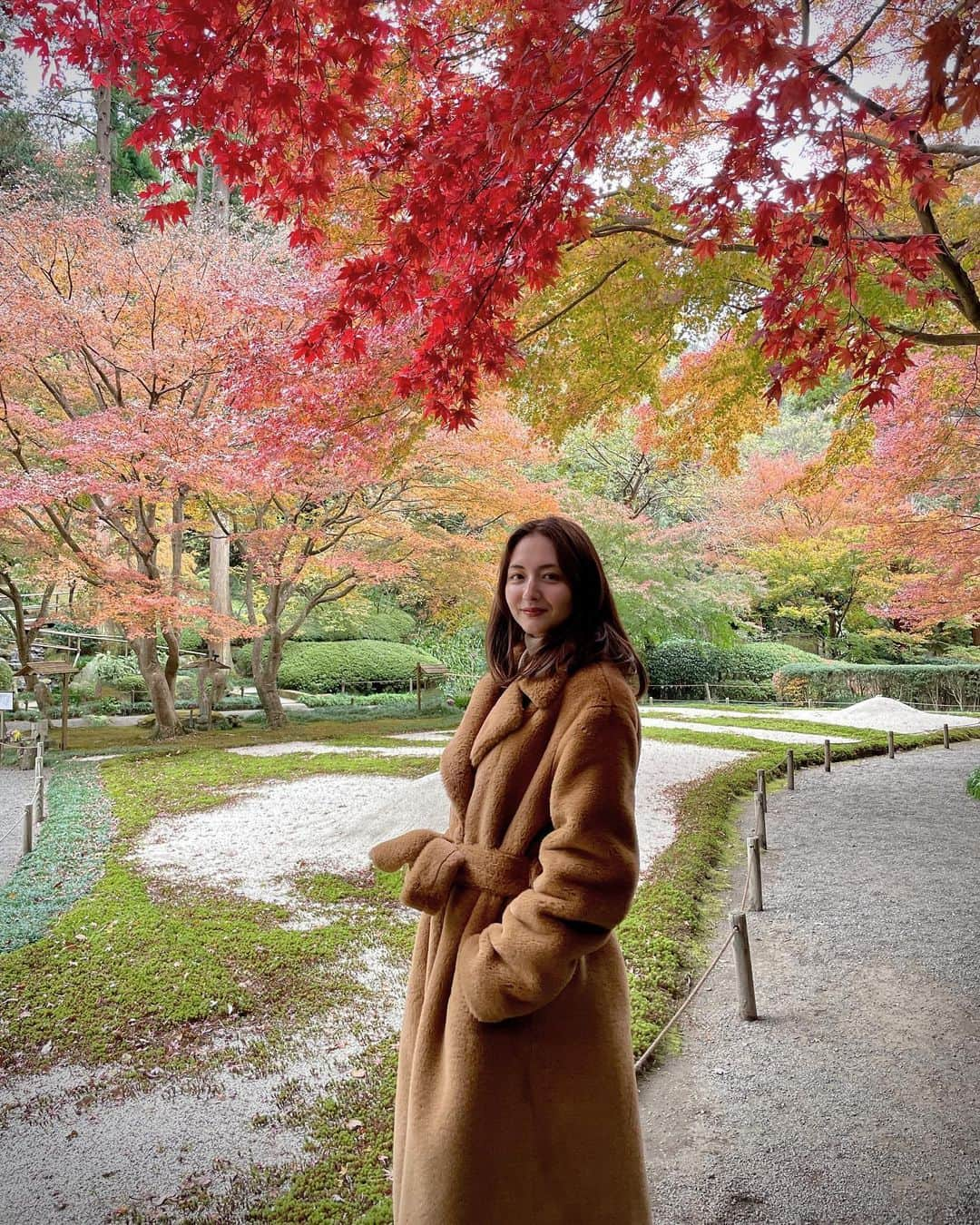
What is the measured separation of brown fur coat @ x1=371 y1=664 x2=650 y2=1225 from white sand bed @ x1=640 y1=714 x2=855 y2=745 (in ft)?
32.6

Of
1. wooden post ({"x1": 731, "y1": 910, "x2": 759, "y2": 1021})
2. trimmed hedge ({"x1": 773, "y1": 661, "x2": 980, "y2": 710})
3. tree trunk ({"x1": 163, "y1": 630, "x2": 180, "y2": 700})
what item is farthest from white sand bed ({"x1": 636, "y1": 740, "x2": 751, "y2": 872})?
trimmed hedge ({"x1": 773, "y1": 661, "x2": 980, "y2": 710})

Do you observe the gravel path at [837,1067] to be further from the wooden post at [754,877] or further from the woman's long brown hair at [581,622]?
the woman's long brown hair at [581,622]

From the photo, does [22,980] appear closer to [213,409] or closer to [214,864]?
[214,864]

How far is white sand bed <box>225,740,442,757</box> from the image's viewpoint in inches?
438

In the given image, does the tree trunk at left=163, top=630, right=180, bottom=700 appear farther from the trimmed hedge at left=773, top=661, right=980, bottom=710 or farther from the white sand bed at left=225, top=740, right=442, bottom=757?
the trimmed hedge at left=773, top=661, right=980, bottom=710

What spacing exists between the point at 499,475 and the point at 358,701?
8.38 metres

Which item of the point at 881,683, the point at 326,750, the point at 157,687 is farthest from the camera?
the point at 881,683

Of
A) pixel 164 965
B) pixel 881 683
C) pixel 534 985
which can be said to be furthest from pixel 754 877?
pixel 881 683

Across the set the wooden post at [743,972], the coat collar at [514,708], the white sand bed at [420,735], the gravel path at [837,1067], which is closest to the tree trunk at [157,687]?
the white sand bed at [420,735]

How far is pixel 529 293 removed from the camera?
5566 millimetres

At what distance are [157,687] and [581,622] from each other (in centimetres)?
1197

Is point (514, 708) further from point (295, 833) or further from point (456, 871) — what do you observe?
point (295, 833)

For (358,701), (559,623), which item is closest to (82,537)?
(358,701)

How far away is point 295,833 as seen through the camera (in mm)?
6707
